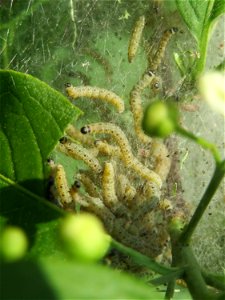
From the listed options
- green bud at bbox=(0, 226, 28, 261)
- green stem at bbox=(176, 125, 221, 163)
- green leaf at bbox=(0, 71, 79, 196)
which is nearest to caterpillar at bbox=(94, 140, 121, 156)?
green leaf at bbox=(0, 71, 79, 196)

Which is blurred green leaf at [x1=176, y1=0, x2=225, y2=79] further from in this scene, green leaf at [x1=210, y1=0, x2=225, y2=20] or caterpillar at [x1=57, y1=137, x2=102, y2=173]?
caterpillar at [x1=57, y1=137, x2=102, y2=173]

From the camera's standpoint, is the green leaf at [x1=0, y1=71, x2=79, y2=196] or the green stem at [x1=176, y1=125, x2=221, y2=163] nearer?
the green stem at [x1=176, y1=125, x2=221, y2=163]

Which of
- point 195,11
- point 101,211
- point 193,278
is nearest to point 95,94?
point 195,11

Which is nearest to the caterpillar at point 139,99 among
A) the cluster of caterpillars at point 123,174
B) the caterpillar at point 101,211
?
the cluster of caterpillars at point 123,174

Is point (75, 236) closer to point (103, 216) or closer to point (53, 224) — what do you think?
point (53, 224)

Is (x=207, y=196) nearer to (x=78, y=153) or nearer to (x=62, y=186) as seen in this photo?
(x=62, y=186)

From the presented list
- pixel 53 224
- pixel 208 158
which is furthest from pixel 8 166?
pixel 208 158
